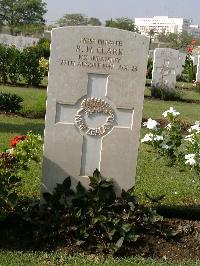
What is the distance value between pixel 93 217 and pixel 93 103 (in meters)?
0.96

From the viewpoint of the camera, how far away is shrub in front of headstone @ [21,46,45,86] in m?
17.6

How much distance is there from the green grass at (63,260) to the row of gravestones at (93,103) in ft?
2.40

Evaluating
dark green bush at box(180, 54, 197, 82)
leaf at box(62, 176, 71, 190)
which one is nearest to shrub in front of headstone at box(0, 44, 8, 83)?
dark green bush at box(180, 54, 197, 82)

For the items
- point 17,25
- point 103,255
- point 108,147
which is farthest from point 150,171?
point 17,25

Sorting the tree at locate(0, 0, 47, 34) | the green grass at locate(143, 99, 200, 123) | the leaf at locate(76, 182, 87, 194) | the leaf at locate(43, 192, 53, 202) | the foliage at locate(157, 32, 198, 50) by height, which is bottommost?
the green grass at locate(143, 99, 200, 123)

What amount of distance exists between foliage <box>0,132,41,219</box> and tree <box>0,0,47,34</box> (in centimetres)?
6451

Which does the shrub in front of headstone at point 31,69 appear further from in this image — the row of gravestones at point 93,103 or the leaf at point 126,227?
the leaf at point 126,227

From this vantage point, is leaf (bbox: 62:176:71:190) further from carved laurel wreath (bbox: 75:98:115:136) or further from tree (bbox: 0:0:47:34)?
tree (bbox: 0:0:47:34)

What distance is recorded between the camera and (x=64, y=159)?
183 inches

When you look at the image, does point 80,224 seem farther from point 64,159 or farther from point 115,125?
point 115,125

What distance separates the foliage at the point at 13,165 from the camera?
431 cm

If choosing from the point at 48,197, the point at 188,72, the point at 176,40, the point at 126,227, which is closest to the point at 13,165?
the point at 48,197

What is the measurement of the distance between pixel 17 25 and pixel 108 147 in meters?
65.4

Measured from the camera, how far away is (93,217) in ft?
14.3
